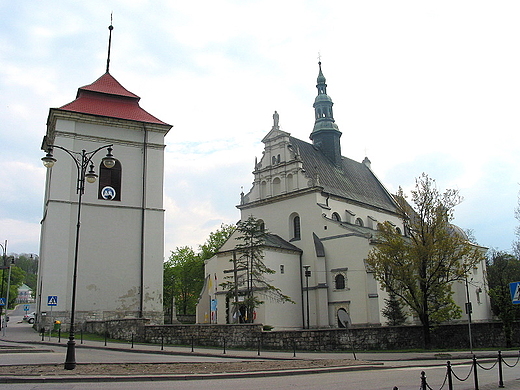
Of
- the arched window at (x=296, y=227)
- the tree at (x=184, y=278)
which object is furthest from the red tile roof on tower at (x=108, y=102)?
the tree at (x=184, y=278)

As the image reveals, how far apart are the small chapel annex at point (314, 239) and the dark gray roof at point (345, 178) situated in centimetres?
15

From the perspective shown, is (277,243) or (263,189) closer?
(277,243)

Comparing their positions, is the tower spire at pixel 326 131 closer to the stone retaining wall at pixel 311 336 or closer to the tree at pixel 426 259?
the tree at pixel 426 259

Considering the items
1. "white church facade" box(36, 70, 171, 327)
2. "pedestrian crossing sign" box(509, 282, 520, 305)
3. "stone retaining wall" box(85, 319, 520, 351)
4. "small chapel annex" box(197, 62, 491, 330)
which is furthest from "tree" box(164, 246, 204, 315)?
"pedestrian crossing sign" box(509, 282, 520, 305)

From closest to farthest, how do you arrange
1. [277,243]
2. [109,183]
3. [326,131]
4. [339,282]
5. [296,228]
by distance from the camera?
[109,183], [339,282], [277,243], [296,228], [326,131]

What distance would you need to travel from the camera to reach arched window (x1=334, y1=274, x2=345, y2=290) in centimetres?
4212

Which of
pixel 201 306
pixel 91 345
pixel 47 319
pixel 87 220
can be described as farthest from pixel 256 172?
pixel 91 345

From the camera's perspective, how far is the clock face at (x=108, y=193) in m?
35.2

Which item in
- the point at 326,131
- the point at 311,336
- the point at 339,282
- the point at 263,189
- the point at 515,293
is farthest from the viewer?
the point at 326,131

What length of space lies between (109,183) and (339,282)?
20.7 m

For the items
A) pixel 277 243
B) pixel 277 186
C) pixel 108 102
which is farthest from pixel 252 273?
pixel 108 102

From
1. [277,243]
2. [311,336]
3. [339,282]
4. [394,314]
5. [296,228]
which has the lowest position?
[311,336]

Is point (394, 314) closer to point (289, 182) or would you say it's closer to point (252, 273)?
point (252, 273)

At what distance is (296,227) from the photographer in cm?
4706
